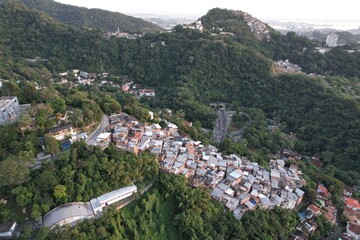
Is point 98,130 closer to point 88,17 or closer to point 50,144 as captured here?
point 50,144

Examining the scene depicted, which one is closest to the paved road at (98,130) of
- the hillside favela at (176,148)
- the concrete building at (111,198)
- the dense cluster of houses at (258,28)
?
the hillside favela at (176,148)

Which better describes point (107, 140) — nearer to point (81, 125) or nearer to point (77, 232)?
point (81, 125)

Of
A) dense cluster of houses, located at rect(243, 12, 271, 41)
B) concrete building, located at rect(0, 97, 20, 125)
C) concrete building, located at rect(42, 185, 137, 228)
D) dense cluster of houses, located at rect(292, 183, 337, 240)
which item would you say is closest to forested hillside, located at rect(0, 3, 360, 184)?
dense cluster of houses, located at rect(243, 12, 271, 41)

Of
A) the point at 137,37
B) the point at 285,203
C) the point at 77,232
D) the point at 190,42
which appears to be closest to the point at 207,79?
the point at 190,42

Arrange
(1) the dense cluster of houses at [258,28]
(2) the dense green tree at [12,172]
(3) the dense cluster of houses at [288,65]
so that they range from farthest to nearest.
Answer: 1. (1) the dense cluster of houses at [258,28]
2. (3) the dense cluster of houses at [288,65]
3. (2) the dense green tree at [12,172]

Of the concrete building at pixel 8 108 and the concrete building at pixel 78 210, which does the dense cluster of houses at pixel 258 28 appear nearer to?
the concrete building at pixel 8 108

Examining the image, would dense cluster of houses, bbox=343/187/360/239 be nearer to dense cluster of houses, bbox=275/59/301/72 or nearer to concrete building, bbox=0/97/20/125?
concrete building, bbox=0/97/20/125
